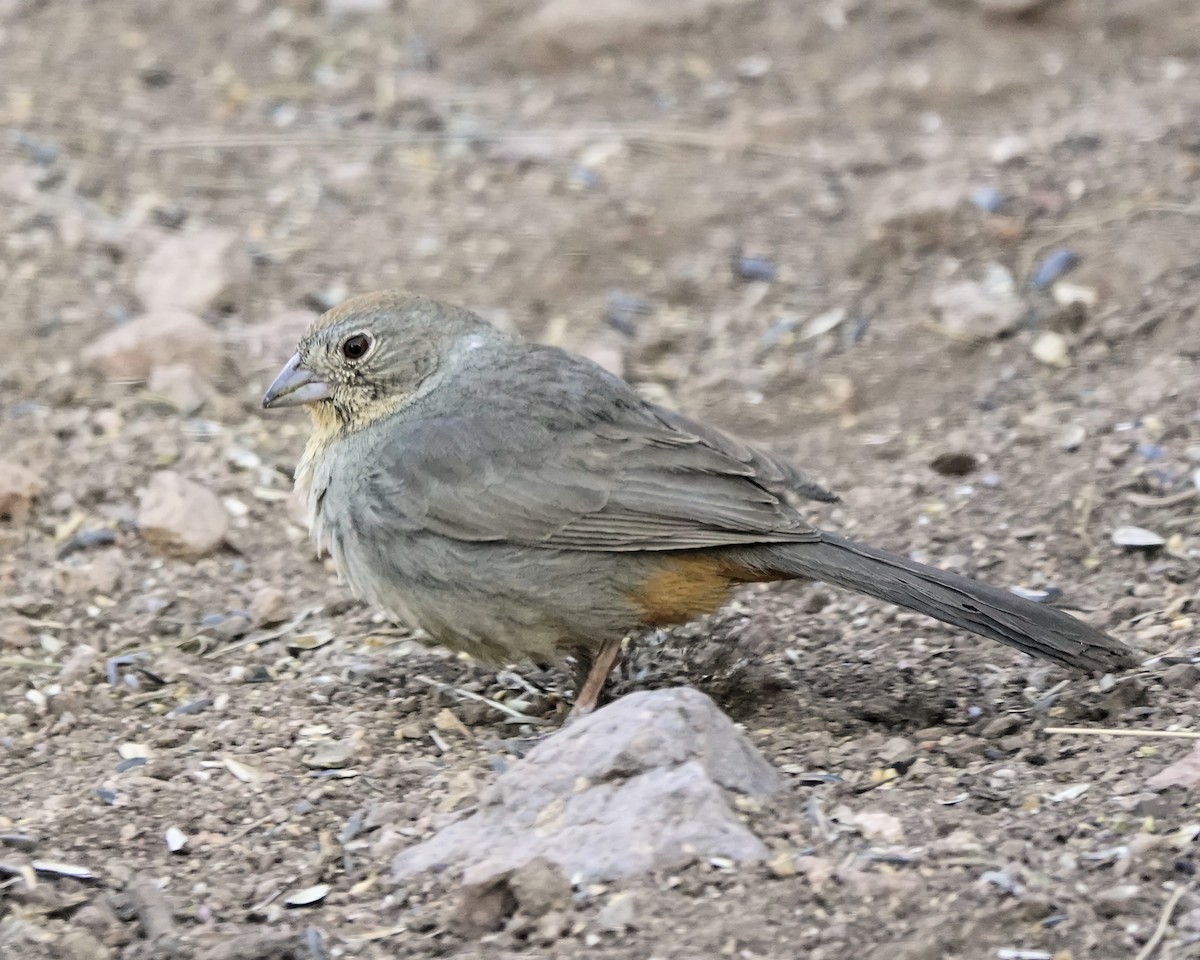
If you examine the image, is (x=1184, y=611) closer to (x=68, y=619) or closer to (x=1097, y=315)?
(x=1097, y=315)

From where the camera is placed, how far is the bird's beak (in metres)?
4.95

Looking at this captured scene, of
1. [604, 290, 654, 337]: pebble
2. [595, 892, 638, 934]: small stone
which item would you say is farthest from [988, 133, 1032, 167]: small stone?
[595, 892, 638, 934]: small stone

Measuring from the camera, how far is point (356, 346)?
4957mm

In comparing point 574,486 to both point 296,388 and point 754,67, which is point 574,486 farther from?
point 754,67

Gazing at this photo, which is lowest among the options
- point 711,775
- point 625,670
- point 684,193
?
point 625,670

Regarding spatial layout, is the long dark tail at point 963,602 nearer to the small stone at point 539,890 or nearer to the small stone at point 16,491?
the small stone at point 539,890

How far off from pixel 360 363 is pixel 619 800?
1868 millimetres

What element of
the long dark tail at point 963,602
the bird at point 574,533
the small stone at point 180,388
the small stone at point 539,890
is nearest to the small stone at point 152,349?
the small stone at point 180,388

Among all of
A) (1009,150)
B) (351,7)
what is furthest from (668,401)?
(351,7)

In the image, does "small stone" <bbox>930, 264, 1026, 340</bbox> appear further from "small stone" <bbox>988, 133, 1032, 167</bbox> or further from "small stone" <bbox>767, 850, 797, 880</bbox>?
"small stone" <bbox>767, 850, 797, 880</bbox>

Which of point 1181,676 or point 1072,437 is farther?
point 1072,437

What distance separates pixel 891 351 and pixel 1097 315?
75 cm

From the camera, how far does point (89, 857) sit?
12.2ft

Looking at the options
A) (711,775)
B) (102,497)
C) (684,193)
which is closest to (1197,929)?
(711,775)
